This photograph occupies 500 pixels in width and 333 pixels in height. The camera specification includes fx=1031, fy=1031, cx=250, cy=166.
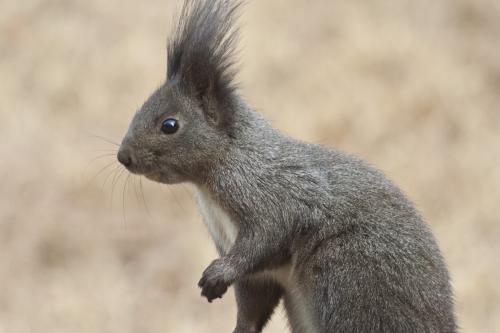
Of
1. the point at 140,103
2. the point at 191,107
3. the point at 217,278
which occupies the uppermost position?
the point at 140,103

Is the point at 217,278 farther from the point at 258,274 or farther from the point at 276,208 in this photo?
the point at 276,208

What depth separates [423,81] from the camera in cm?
738

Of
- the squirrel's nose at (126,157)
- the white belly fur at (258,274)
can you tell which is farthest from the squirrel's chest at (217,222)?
the squirrel's nose at (126,157)

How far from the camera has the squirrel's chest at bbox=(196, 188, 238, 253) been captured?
290 cm

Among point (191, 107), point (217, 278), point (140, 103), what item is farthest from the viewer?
point (140, 103)

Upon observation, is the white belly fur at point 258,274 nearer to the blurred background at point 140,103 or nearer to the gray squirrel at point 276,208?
the gray squirrel at point 276,208

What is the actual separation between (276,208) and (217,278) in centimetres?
25

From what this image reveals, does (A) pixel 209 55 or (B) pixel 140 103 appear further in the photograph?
(B) pixel 140 103

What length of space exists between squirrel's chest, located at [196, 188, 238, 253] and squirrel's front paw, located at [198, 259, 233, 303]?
0.13m

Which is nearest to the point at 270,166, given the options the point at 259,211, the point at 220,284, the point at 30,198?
the point at 259,211

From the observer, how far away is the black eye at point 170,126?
9.41 ft

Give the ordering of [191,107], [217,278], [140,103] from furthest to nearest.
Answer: [140,103], [191,107], [217,278]

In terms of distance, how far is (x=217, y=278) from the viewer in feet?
9.14

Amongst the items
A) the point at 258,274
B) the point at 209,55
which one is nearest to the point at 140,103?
the point at 209,55
